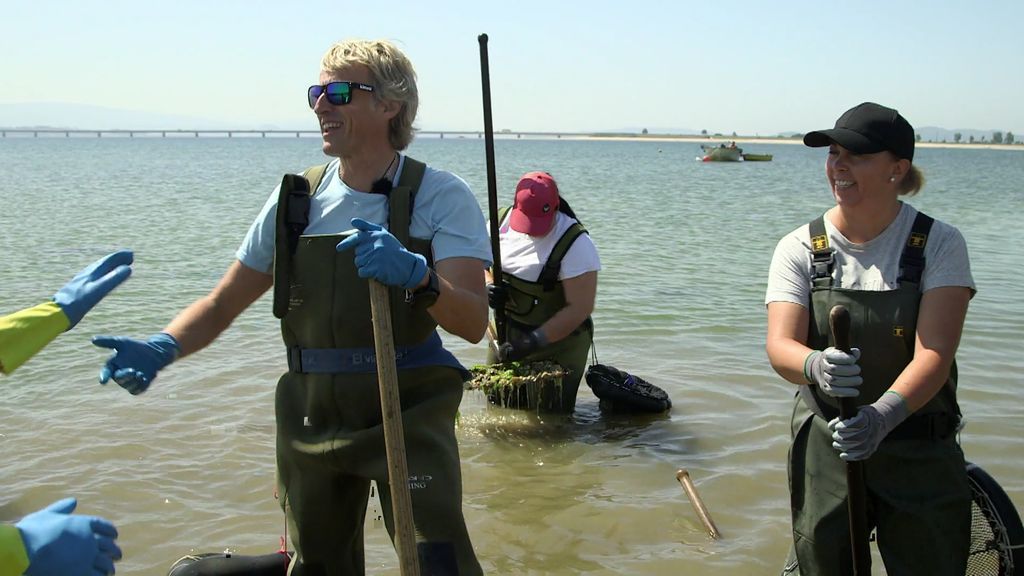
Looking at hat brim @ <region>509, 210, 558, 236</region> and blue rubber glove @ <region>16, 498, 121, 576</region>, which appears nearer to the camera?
blue rubber glove @ <region>16, 498, 121, 576</region>

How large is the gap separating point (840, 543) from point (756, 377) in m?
5.11

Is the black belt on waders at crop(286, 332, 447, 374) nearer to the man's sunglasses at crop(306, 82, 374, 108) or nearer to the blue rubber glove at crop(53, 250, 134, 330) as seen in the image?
the blue rubber glove at crop(53, 250, 134, 330)

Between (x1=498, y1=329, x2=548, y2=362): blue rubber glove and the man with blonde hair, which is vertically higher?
the man with blonde hair

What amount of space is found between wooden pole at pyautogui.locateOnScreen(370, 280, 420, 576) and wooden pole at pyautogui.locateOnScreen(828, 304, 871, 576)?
53.6 inches

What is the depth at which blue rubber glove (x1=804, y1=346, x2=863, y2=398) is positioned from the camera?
9.74ft

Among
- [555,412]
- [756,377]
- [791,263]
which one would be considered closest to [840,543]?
[791,263]

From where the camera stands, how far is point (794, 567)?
3729mm

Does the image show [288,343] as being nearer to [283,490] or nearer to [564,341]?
[283,490]

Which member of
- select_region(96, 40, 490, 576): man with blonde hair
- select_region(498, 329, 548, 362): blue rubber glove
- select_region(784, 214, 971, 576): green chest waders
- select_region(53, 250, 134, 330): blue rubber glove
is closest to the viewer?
select_region(53, 250, 134, 330): blue rubber glove

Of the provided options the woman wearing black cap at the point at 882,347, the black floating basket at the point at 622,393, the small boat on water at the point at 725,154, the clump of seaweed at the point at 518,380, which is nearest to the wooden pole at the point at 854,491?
the woman wearing black cap at the point at 882,347

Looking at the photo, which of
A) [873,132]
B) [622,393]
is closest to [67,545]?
[873,132]

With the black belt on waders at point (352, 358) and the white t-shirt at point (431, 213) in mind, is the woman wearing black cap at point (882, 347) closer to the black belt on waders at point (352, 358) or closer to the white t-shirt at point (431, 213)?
the white t-shirt at point (431, 213)

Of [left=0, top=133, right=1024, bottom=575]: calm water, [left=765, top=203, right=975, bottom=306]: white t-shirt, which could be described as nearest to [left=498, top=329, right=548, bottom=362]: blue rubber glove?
[left=0, top=133, right=1024, bottom=575]: calm water

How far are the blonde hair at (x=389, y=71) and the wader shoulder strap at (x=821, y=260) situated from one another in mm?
1448
